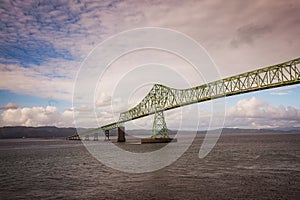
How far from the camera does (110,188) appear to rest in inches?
973

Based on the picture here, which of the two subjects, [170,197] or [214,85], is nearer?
[170,197]

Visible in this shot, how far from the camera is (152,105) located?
113062 millimetres

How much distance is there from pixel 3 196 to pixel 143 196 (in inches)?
451

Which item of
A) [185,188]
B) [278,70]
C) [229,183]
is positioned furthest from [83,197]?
[278,70]

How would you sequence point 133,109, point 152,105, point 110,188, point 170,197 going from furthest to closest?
point 133,109 → point 152,105 → point 110,188 → point 170,197

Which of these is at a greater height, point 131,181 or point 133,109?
point 133,109

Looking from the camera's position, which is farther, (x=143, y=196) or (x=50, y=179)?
(x=50, y=179)

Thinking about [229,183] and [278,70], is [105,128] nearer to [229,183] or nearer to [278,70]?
[278,70]

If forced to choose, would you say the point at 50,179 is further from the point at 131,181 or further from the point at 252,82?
the point at 252,82

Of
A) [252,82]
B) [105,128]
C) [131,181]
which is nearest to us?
[131,181]

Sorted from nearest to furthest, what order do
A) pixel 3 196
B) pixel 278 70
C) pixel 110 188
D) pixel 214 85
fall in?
pixel 3 196 → pixel 110 188 → pixel 278 70 → pixel 214 85

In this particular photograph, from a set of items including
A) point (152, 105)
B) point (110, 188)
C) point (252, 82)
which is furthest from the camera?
point (152, 105)

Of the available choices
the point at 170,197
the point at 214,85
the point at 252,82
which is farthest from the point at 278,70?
the point at 170,197

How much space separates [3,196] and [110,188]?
340 inches
